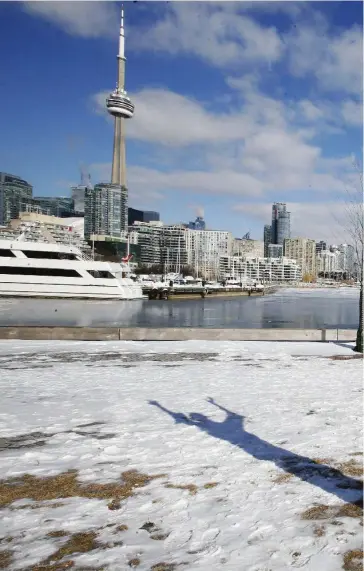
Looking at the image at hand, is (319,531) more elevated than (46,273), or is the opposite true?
(46,273)

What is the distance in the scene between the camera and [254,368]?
1175 cm

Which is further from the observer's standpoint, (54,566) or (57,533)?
(57,533)

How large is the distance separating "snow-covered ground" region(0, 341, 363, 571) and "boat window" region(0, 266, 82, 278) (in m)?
56.2

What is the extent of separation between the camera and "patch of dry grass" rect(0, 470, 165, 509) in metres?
4.45

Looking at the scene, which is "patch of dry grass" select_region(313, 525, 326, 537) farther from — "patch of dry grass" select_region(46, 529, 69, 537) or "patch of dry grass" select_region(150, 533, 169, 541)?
"patch of dry grass" select_region(46, 529, 69, 537)

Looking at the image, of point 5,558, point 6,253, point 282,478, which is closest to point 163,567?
point 5,558

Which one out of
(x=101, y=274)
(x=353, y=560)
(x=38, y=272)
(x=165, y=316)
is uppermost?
(x=38, y=272)

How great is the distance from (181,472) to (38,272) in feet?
207

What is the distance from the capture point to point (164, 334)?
17.7 meters

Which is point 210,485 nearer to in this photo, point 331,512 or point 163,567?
point 331,512

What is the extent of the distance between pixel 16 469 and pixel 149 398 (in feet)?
11.6

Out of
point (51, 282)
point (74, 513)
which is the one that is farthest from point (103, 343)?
point (51, 282)

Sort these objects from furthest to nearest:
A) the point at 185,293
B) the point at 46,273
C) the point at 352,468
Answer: the point at 185,293, the point at 46,273, the point at 352,468

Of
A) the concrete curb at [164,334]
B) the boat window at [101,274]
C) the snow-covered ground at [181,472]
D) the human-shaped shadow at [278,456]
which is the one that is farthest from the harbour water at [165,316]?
the human-shaped shadow at [278,456]
